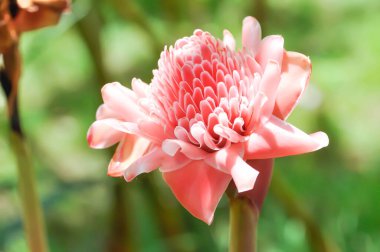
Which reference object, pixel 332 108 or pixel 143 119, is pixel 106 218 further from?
pixel 143 119

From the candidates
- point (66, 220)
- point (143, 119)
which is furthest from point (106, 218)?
point (143, 119)

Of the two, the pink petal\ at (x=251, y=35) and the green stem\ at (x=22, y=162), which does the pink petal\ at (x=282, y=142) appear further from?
the green stem\ at (x=22, y=162)

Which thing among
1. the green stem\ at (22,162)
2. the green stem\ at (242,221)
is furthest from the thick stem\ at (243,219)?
the green stem\ at (22,162)

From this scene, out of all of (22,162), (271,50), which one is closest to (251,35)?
(271,50)

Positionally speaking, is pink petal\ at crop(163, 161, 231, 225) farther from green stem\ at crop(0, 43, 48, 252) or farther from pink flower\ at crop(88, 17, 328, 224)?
green stem\ at crop(0, 43, 48, 252)

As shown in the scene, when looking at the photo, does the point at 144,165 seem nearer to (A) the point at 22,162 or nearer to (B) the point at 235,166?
(B) the point at 235,166

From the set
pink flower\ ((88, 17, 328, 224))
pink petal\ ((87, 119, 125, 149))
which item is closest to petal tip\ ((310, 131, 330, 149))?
pink flower\ ((88, 17, 328, 224))
